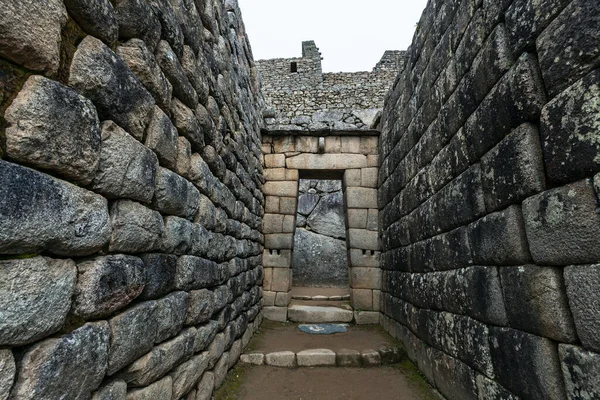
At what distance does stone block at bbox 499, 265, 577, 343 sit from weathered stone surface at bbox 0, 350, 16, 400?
201 cm

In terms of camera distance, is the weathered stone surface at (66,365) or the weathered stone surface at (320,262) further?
the weathered stone surface at (320,262)

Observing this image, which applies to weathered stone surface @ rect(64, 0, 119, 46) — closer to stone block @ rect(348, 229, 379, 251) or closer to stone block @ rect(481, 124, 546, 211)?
stone block @ rect(481, 124, 546, 211)

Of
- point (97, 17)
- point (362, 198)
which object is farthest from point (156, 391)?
point (362, 198)

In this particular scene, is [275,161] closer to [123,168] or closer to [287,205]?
[287,205]

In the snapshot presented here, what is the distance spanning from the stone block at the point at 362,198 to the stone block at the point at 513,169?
3498mm

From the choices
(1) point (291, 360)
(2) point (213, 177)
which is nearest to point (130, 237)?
(2) point (213, 177)

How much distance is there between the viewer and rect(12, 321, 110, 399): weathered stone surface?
85cm

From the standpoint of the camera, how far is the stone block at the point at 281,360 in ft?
11.5

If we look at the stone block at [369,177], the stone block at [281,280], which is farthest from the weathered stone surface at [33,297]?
the stone block at [369,177]

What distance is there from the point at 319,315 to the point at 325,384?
203 cm

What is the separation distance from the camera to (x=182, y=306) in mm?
1897

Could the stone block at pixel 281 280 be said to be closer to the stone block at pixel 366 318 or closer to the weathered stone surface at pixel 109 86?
the stone block at pixel 366 318

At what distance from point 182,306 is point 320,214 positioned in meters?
8.84

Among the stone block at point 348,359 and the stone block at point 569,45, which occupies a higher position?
the stone block at point 569,45
